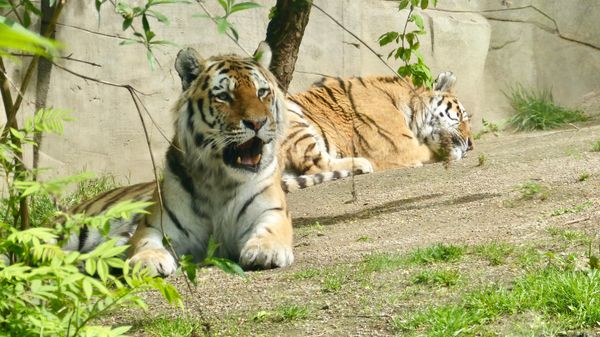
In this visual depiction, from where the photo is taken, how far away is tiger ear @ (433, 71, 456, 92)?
1024cm

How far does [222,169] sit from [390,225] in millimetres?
1234

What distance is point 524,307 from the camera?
3.51 m

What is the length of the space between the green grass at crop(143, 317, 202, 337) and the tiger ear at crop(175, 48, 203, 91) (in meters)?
2.16

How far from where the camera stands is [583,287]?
3.45 metres

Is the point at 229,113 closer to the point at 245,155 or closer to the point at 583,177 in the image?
the point at 245,155

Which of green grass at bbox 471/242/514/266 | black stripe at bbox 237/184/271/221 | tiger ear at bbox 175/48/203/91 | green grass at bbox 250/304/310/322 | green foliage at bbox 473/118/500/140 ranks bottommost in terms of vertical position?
green foliage at bbox 473/118/500/140

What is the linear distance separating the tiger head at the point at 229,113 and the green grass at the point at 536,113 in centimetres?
627

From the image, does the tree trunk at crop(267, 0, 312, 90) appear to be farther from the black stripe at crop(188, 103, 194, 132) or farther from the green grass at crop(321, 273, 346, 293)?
the green grass at crop(321, 273, 346, 293)

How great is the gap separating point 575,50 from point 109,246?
33.5 ft

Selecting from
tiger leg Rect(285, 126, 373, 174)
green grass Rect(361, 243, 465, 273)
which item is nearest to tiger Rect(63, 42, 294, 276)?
green grass Rect(361, 243, 465, 273)

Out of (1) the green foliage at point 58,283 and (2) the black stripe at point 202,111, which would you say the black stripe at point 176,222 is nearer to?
(2) the black stripe at point 202,111

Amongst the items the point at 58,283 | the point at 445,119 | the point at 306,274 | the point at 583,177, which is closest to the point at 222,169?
the point at 306,274

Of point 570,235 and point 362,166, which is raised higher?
point 570,235

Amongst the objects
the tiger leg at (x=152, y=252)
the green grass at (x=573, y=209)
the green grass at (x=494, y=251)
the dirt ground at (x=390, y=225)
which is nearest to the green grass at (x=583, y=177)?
the dirt ground at (x=390, y=225)
